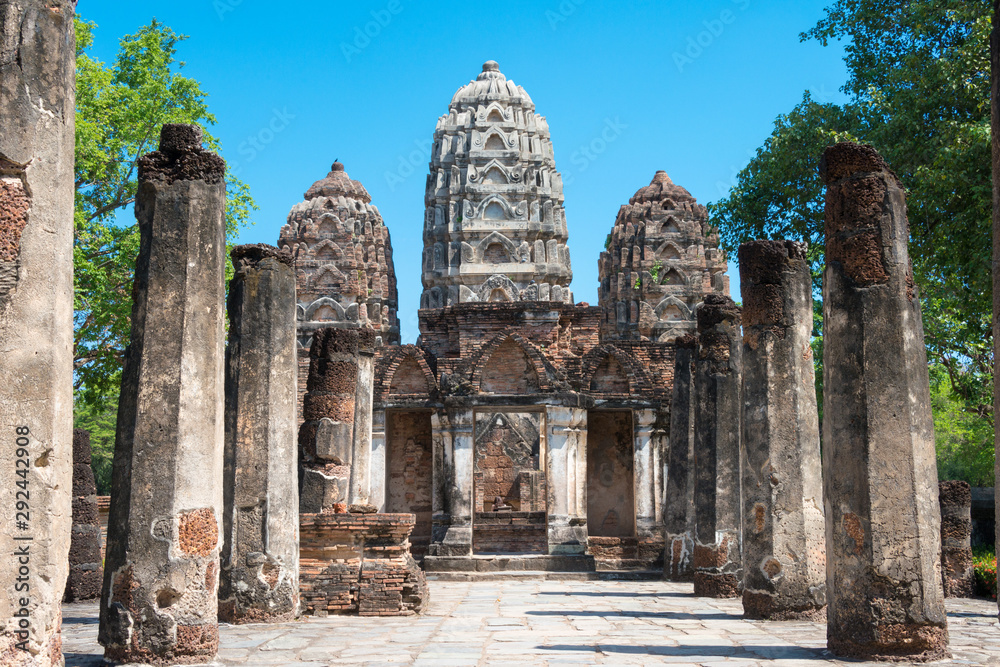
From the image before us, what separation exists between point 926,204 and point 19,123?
15.2 metres

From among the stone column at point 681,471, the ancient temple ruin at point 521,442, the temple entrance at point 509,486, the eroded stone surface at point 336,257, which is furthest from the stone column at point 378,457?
the eroded stone surface at point 336,257

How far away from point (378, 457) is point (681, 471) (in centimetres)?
655

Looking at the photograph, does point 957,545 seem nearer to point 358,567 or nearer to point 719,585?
point 719,585

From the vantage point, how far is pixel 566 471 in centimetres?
1938

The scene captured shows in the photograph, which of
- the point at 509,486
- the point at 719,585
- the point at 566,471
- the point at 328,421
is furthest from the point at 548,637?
the point at 509,486

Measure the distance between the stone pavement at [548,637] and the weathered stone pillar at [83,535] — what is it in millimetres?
763

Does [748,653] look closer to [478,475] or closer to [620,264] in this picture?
[478,475]

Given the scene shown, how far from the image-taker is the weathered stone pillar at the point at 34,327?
5.40 meters

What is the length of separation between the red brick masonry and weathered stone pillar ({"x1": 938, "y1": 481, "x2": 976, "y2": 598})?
312 inches

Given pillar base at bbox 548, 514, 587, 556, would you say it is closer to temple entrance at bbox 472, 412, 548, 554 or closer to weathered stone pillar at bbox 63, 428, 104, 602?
temple entrance at bbox 472, 412, 548, 554

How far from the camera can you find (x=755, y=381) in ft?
35.3

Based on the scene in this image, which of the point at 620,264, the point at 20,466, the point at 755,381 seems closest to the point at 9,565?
the point at 20,466

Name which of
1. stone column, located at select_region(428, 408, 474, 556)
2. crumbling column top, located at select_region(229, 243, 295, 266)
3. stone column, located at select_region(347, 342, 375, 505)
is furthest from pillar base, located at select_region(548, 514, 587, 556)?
crumbling column top, located at select_region(229, 243, 295, 266)

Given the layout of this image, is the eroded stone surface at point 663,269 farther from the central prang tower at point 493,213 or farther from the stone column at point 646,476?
the stone column at point 646,476
